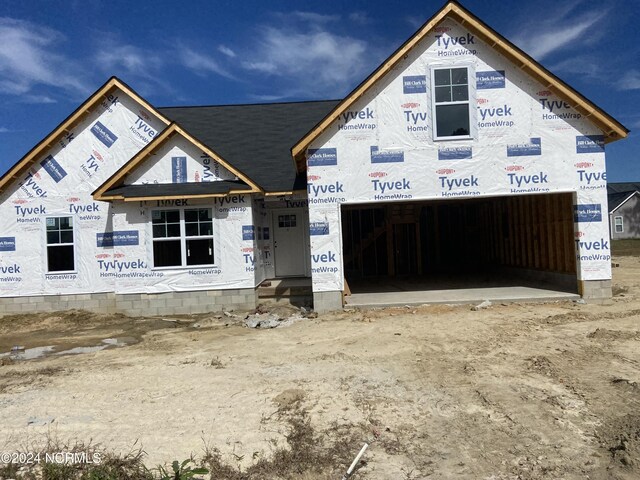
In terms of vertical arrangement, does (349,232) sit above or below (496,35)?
below

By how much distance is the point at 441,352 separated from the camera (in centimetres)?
765

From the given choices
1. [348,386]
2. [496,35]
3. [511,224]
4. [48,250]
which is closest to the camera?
[348,386]

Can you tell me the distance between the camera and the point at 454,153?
11.9 metres

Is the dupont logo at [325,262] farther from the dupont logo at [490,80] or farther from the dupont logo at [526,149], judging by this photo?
the dupont logo at [490,80]

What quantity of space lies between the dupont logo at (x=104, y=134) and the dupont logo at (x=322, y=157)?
22.1ft

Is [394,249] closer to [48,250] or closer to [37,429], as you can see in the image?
[48,250]

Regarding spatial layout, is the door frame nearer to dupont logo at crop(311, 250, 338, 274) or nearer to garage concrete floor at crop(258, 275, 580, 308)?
garage concrete floor at crop(258, 275, 580, 308)

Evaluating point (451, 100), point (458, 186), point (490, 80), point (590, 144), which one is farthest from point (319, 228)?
point (590, 144)

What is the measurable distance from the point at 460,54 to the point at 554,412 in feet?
32.0

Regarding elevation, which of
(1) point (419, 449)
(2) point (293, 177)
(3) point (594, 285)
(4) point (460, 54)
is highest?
(4) point (460, 54)

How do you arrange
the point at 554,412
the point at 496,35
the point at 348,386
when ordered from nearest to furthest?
the point at 554,412, the point at 348,386, the point at 496,35

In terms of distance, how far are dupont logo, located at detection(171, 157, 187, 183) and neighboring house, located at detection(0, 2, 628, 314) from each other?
1.6 inches

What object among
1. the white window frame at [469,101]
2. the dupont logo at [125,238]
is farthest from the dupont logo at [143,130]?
the white window frame at [469,101]

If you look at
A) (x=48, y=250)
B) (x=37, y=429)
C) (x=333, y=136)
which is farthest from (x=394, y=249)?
(x=37, y=429)
